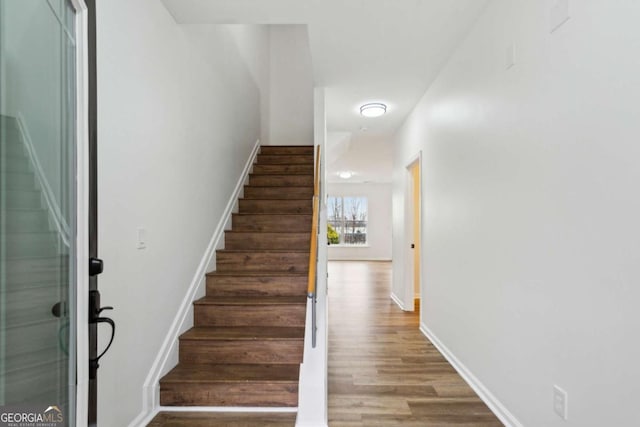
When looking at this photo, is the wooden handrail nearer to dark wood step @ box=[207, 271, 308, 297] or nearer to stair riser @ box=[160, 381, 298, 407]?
dark wood step @ box=[207, 271, 308, 297]

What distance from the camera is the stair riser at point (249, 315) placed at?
2816 mm

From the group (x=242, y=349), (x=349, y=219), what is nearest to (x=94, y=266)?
(x=242, y=349)

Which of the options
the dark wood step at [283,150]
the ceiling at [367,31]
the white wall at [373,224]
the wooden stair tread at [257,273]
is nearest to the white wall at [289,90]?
the dark wood step at [283,150]

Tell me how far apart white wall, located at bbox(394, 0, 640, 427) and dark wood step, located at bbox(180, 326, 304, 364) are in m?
1.35

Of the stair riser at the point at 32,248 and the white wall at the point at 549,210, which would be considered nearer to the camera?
the stair riser at the point at 32,248

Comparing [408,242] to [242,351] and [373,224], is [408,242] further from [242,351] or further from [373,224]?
[373,224]

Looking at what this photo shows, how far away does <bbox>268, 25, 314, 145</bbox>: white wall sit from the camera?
6312 millimetres

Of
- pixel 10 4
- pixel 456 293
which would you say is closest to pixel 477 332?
pixel 456 293

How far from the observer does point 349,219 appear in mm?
12016

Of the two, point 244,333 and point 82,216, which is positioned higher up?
point 82,216

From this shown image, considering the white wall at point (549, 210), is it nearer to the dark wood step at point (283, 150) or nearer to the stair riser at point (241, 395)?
the stair riser at point (241, 395)

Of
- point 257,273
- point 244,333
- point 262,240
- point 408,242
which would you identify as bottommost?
point 244,333

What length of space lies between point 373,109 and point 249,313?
2852 millimetres

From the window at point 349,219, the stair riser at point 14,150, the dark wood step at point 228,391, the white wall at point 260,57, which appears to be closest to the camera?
the stair riser at point 14,150
